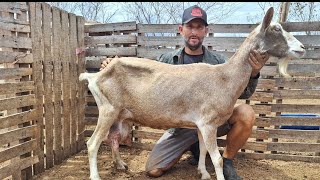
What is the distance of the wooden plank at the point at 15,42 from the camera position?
12.8 ft

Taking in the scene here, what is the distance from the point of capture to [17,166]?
411cm

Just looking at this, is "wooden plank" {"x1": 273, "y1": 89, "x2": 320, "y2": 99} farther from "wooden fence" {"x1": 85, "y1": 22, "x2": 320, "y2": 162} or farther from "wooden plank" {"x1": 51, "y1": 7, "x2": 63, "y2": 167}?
"wooden plank" {"x1": 51, "y1": 7, "x2": 63, "y2": 167}

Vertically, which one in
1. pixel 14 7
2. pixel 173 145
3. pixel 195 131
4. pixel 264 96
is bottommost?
pixel 173 145

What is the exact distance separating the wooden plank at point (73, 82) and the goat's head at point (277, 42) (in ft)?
9.67

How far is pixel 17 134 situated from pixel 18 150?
0.20m

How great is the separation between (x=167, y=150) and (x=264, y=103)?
1813mm

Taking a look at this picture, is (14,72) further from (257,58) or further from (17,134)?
(257,58)

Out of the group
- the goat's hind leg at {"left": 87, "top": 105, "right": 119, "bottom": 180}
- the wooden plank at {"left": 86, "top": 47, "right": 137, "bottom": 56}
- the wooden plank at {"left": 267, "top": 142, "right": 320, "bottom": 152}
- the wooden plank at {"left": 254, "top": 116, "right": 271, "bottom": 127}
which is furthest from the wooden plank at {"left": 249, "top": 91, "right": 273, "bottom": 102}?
the goat's hind leg at {"left": 87, "top": 105, "right": 119, "bottom": 180}

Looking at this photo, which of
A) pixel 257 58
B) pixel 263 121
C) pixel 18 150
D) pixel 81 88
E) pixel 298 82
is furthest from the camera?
pixel 81 88

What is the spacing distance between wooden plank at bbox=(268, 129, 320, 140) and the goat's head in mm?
2005

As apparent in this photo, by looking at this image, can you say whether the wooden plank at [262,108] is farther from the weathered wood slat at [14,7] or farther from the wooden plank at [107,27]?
the weathered wood slat at [14,7]

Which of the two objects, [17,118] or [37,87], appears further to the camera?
[37,87]

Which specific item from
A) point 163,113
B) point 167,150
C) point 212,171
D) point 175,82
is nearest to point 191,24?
point 175,82

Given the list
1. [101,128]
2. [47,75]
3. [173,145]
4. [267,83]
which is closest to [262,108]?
[267,83]
